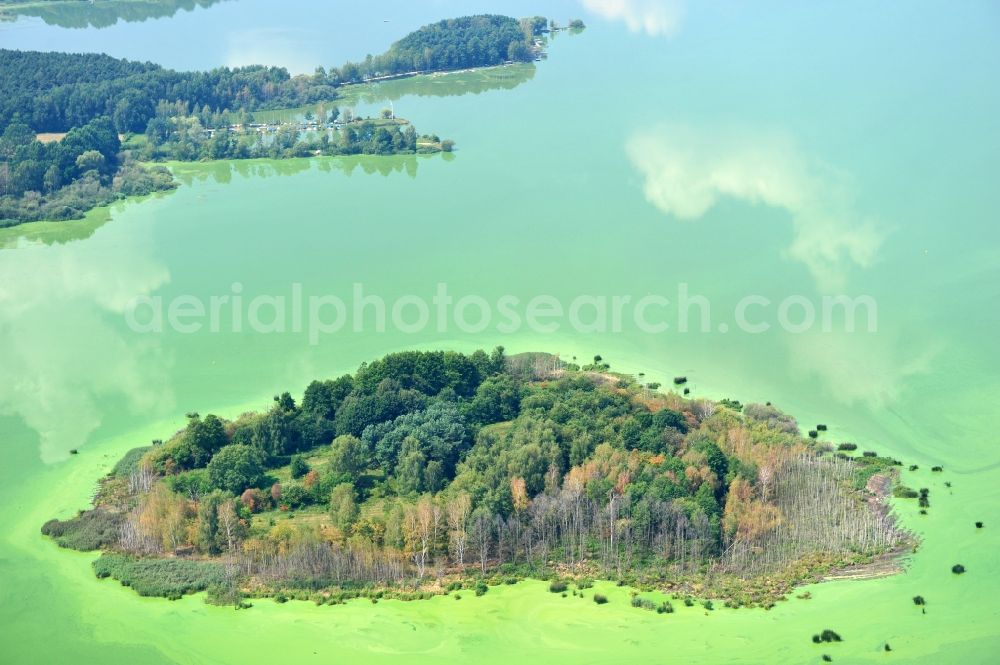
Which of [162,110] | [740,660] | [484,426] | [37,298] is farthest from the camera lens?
[162,110]

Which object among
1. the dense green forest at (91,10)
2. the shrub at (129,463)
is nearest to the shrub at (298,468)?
the shrub at (129,463)

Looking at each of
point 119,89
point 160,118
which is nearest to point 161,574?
point 160,118

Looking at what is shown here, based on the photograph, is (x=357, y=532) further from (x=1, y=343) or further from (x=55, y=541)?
(x=1, y=343)

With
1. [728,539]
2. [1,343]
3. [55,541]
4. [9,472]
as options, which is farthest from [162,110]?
[728,539]

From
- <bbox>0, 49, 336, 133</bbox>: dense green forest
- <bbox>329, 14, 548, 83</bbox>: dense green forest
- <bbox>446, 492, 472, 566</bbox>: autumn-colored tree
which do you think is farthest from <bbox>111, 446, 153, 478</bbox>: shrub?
<bbox>329, 14, 548, 83</bbox>: dense green forest

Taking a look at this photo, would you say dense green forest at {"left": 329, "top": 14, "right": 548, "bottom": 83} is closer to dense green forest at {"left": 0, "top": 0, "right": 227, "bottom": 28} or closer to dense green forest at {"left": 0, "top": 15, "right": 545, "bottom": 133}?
dense green forest at {"left": 0, "top": 15, "right": 545, "bottom": 133}

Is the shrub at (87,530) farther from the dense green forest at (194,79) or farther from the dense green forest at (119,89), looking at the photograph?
the dense green forest at (119,89)

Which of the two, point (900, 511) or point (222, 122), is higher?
point (222, 122)
